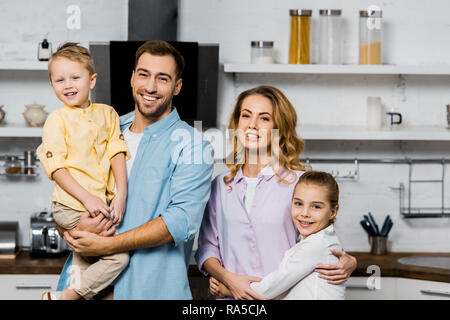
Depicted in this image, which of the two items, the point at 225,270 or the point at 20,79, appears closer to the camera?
the point at 225,270

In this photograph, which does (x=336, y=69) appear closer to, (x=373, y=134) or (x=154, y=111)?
(x=373, y=134)

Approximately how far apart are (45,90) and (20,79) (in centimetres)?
11

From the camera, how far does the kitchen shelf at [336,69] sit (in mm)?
2252

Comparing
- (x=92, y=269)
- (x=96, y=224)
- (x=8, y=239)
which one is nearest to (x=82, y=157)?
(x=96, y=224)

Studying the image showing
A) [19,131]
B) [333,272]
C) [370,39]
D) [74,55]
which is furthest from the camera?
[370,39]

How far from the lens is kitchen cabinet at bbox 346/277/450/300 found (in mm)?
2139

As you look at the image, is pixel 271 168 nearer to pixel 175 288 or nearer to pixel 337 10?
pixel 175 288

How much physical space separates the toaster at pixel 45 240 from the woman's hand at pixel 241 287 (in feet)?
3.76

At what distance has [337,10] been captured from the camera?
2.28m

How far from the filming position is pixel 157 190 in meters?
1.23

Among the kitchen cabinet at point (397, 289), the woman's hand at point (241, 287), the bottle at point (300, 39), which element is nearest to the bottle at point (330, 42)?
the bottle at point (300, 39)

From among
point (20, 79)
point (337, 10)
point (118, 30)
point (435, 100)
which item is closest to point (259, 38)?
point (337, 10)

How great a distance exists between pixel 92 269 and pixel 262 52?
1.32 metres

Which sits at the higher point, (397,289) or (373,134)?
(373,134)
